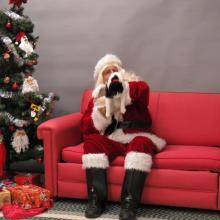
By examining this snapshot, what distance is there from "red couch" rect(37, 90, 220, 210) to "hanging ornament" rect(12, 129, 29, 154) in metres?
0.34

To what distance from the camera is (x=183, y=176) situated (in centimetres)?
264

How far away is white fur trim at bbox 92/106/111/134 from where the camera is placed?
2947 mm

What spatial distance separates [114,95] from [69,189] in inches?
29.8

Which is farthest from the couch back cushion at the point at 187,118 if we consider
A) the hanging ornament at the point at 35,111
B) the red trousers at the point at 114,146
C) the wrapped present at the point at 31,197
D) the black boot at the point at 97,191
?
the wrapped present at the point at 31,197

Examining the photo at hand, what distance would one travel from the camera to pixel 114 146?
2.84 m

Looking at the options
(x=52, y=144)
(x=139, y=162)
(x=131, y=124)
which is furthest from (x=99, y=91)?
(x=139, y=162)

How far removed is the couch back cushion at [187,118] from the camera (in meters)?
3.10

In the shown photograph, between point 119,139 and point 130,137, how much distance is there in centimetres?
8

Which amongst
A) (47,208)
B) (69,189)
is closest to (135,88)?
(69,189)

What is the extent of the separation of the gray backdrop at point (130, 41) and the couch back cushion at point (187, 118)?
0.43 metres

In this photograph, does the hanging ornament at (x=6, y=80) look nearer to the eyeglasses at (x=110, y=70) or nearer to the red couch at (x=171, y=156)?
the red couch at (x=171, y=156)

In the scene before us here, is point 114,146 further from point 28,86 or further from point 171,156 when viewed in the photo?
point 28,86

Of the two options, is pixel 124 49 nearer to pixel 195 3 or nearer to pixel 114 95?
pixel 195 3

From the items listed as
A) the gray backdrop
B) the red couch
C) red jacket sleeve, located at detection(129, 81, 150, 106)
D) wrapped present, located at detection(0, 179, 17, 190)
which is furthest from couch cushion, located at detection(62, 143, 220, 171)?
the gray backdrop
